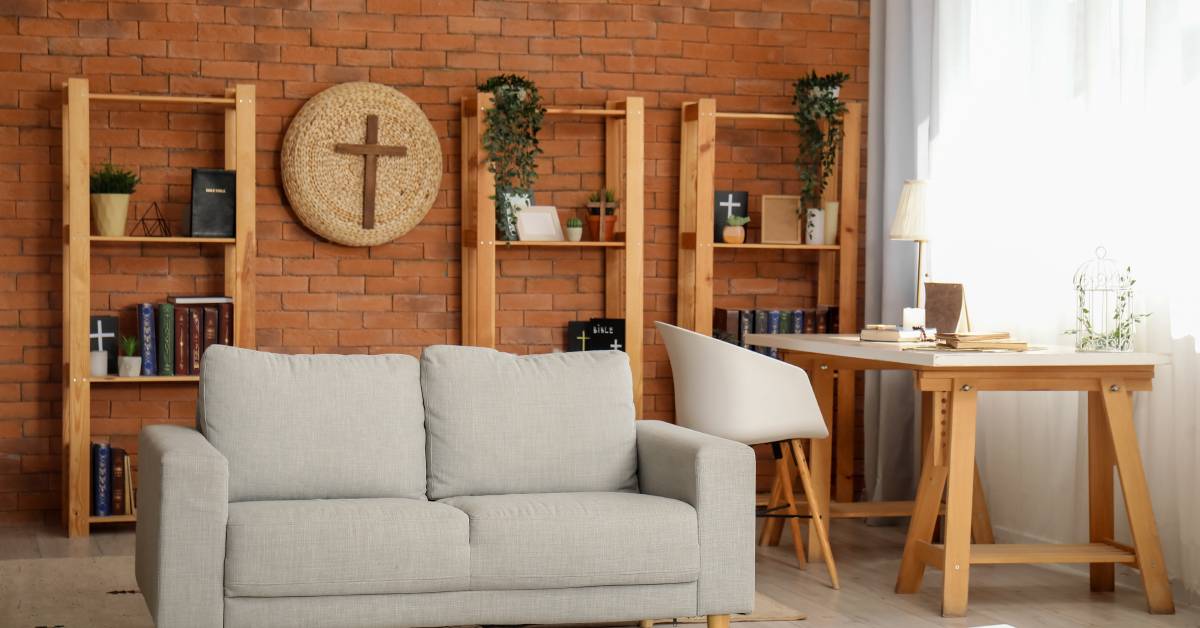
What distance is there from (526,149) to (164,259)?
155cm

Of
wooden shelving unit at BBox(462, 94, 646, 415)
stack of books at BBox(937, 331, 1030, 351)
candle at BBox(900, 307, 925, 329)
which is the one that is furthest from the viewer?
wooden shelving unit at BBox(462, 94, 646, 415)

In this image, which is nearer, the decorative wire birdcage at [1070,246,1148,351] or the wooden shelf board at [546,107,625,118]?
the decorative wire birdcage at [1070,246,1148,351]

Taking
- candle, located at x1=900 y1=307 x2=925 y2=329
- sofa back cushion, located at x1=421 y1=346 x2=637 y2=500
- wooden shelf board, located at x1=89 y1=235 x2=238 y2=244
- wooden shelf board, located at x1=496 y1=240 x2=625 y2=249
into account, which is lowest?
sofa back cushion, located at x1=421 y1=346 x2=637 y2=500

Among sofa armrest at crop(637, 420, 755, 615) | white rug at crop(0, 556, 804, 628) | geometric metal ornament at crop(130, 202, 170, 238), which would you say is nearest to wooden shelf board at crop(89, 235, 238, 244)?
geometric metal ornament at crop(130, 202, 170, 238)

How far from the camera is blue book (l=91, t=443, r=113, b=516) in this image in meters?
5.29

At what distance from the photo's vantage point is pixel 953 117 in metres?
5.57

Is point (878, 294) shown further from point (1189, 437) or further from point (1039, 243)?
point (1189, 437)

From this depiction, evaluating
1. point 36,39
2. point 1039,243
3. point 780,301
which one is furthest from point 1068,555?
point 36,39

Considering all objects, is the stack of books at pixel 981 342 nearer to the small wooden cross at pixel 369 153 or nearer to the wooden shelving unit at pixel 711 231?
the wooden shelving unit at pixel 711 231

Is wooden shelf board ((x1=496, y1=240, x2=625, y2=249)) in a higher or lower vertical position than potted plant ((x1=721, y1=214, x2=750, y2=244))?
lower

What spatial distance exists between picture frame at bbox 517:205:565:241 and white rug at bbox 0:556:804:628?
1.95 meters

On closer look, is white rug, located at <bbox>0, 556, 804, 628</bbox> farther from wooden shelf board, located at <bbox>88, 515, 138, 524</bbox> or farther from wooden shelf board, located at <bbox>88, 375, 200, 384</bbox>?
wooden shelf board, located at <bbox>88, 375, 200, 384</bbox>

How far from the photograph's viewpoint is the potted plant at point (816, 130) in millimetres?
5797

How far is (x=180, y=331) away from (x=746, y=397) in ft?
7.43
